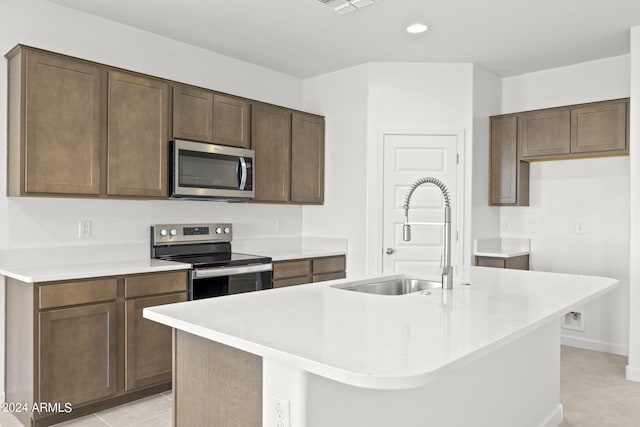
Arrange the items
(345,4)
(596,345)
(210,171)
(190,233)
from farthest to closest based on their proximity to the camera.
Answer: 1. (596,345)
2. (190,233)
3. (210,171)
4. (345,4)

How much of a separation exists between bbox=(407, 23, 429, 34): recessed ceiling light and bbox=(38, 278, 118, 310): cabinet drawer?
2.78 meters

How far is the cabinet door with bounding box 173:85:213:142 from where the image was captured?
11.5ft

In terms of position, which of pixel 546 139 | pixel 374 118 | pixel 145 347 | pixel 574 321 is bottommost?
pixel 574 321

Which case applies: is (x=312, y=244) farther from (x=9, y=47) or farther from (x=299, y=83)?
(x=9, y=47)

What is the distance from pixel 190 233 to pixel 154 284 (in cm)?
85

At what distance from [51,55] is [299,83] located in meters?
2.63

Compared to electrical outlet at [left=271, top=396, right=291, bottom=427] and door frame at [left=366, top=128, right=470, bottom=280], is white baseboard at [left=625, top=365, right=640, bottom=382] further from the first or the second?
electrical outlet at [left=271, top=396, right=291, bottom=427]

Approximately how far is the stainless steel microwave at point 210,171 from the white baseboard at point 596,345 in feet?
10.8

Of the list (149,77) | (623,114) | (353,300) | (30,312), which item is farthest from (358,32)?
(30,312)

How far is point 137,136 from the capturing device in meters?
3.29

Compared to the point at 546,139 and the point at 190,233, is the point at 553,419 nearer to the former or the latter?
the point at 546,139

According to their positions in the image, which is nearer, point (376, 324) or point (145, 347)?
point (376, 324)

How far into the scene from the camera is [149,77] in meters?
3.34

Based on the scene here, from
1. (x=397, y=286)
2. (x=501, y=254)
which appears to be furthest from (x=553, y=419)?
(x=501, y=254)
